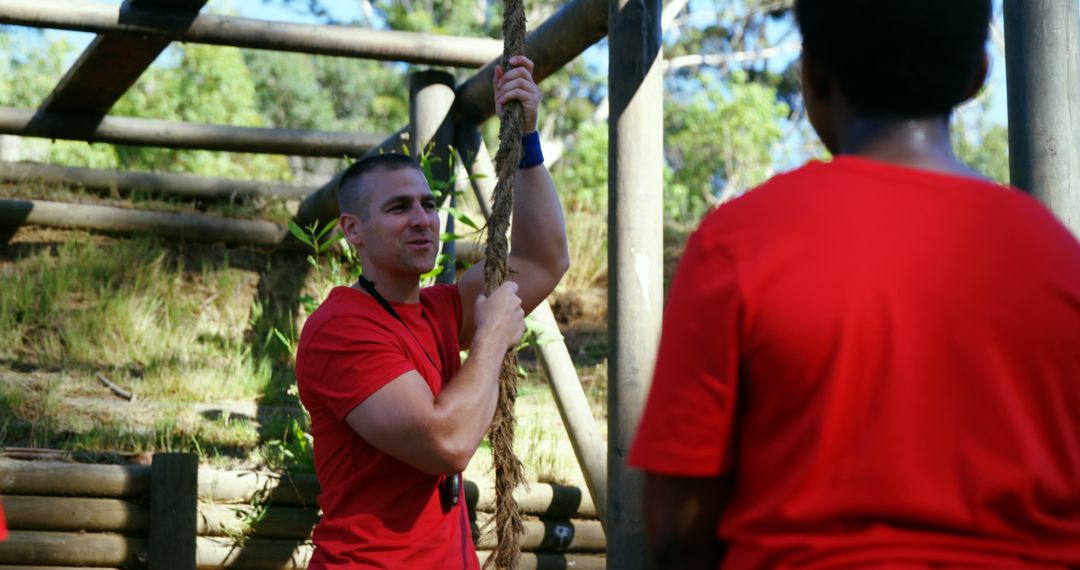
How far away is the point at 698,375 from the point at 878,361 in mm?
205

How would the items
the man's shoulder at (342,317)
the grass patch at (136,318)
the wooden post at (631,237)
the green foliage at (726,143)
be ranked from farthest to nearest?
the green foliage at (726,143) → the grass patch at (136,318) → the wooden post at (631,237) → the man's shoulder at (342,317)

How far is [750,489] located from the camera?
160cm

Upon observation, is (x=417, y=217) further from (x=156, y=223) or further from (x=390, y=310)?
(x=156, y=223)

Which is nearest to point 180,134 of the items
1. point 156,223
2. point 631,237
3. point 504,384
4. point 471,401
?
point 156,223

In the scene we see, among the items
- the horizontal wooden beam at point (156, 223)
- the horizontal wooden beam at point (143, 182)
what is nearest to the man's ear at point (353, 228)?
the horizontal wooden beam at point (156, 223)

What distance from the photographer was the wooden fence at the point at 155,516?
517 centimetres

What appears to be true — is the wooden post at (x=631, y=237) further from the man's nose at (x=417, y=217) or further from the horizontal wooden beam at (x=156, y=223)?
the horizontal wooden beam at (x=156, y=223)

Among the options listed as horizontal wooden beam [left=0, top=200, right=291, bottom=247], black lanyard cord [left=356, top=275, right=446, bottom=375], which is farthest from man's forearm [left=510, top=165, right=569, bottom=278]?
horizontal wooden beam [left=0, top=200, right=291, bottom=247]

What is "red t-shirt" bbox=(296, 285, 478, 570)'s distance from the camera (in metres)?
3.15

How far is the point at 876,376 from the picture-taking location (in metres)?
1.53

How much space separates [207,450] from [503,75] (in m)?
3.15

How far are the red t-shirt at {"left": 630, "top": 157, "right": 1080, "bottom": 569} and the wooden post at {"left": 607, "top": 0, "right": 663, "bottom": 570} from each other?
2863 mm

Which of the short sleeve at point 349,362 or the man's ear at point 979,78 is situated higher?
the man's ear at point 979,78

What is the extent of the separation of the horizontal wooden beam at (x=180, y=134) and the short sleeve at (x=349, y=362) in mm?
4848
